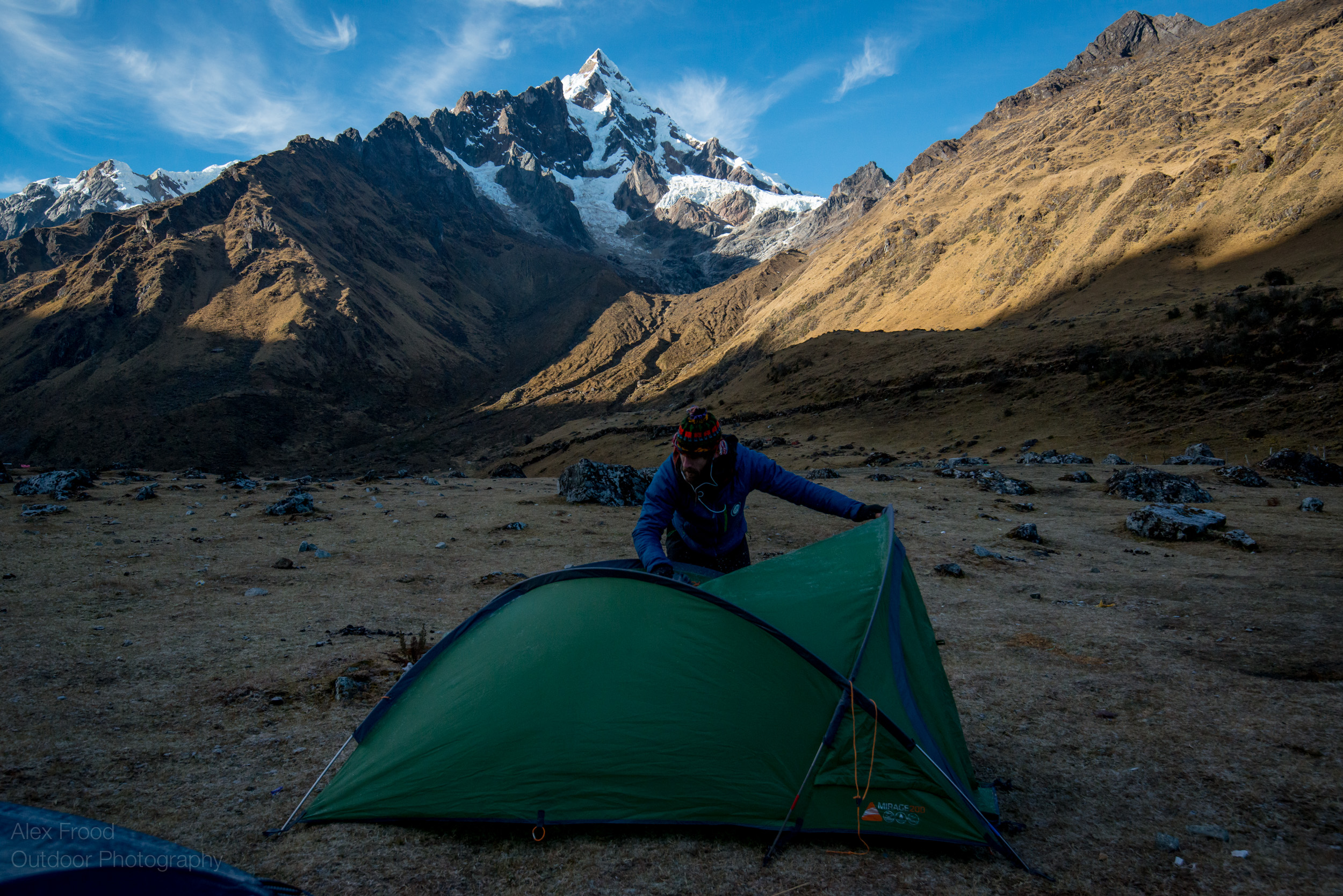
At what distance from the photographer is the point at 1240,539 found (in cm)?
839

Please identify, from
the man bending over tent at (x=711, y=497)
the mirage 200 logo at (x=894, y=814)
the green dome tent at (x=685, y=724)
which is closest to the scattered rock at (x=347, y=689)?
the green dome tent at (x=685, y=724)

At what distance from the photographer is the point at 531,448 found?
44.7m

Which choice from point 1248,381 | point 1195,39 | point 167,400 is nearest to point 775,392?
point 1248,381

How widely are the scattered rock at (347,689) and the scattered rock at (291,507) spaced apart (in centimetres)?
907

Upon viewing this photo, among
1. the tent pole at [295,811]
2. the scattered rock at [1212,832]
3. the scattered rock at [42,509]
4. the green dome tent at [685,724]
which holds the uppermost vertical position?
the scattered rock at [42,509]

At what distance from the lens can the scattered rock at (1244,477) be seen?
12508 millimetres

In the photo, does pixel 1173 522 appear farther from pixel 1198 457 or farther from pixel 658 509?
pixel 1198 457

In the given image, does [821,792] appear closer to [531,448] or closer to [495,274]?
[531,448]

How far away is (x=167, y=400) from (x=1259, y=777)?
70684mm

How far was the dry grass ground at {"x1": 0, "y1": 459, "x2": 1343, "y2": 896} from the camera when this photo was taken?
2.71 meters

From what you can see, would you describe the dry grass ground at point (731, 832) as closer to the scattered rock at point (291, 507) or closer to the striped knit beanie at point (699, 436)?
the scattered rock at point (291, 507)

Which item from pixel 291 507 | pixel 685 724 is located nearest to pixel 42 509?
pixel 291 507

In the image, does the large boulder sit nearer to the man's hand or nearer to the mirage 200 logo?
the man's hand

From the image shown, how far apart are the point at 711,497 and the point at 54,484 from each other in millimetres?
16522
